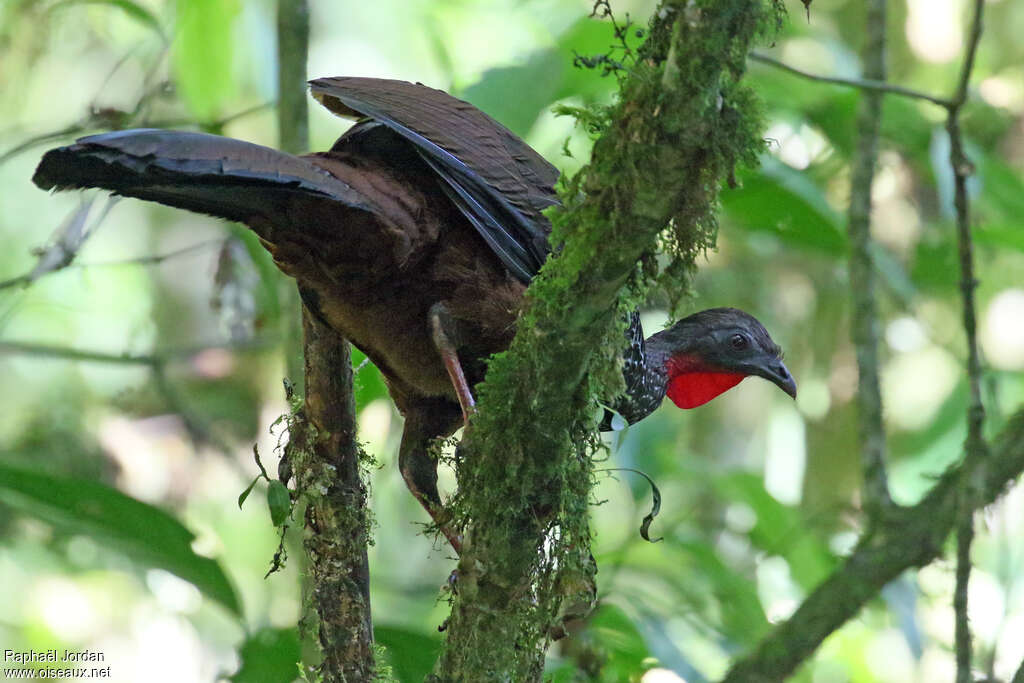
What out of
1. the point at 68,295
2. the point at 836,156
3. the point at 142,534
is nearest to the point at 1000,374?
the point at 836,156

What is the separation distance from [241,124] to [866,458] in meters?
4.74

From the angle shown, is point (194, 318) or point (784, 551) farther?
point (194, 318)

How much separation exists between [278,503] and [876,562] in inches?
74.3

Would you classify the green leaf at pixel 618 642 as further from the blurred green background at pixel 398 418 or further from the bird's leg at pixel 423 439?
the bird's leg at pixel 423 439

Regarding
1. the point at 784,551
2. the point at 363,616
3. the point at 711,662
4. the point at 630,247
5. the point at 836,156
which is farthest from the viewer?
the point at 711,662

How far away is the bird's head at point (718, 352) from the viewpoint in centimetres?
341

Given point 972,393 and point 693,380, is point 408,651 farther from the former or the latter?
point 972,393

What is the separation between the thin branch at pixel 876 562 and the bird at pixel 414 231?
84cm

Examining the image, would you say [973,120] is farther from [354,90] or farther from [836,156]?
[354,90]

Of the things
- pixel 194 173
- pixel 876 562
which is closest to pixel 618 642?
pixel 876 562

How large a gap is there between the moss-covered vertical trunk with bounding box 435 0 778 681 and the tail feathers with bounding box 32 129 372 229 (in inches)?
23.7

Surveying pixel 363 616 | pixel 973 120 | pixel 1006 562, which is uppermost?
pixel 973 120

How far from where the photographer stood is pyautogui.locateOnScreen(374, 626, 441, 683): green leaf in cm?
293

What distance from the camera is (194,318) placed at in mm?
7191
